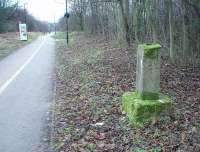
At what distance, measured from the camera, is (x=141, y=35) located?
→ 25453 millimetres

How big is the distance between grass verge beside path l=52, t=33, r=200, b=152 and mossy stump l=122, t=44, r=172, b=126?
221 millimetres

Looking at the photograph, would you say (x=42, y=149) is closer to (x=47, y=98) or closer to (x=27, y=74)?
(x=47, y=98)

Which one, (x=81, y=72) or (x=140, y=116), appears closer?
(x=140, y=116)

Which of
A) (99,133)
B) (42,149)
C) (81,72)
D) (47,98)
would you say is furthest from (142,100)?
(81,72)

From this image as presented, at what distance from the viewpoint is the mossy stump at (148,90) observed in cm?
812

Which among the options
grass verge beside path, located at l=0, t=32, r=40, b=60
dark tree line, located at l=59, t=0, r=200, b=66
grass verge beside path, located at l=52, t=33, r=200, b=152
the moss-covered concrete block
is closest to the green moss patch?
the moss-covered concrete block

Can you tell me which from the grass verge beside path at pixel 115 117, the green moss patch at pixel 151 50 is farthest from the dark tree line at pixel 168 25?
the green moss patch at pixel 151 50

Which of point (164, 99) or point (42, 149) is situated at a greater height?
point (164, 99)

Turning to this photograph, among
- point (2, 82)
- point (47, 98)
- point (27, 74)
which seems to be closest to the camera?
point (47, 98)

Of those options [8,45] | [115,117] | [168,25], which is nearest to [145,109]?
[115,117]

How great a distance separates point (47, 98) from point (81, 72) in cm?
443

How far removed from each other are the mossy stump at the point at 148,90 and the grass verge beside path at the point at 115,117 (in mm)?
221

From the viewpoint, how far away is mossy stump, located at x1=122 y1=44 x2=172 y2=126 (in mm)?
8125

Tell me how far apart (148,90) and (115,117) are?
1.05 meters
